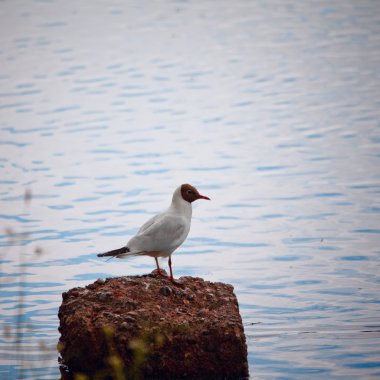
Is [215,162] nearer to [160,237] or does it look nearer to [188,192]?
[188,192]

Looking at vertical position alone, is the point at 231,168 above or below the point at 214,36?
below

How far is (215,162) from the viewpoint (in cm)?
1442

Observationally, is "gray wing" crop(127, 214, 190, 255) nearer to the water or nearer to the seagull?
the seagull

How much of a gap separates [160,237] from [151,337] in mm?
1081

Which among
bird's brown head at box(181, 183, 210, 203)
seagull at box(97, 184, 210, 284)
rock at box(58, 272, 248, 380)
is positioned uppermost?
bird's brown head at box(181, 183, 210, 203)

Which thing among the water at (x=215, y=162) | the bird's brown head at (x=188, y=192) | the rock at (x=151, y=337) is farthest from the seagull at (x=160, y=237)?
the water at (x=215, y=162)

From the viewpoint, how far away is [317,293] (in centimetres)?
948

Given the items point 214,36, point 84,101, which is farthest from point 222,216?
point 214,36

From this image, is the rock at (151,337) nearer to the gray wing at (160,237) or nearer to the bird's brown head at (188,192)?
the gray wing at (160,237)

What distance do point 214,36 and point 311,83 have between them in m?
5.46

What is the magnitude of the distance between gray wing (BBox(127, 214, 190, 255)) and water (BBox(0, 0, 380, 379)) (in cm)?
111

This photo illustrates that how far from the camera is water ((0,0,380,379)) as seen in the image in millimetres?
8828

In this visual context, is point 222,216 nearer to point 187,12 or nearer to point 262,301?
point 262,301

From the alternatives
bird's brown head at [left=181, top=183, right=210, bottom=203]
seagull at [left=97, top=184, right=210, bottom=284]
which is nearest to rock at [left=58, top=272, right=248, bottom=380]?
seagull at [left=97, top=184, right=210, bottom=284]
